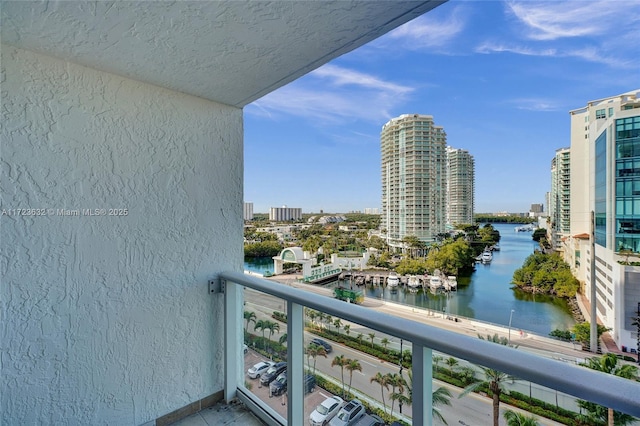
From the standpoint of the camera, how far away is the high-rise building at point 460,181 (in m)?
2.51

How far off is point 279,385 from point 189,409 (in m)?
0.72

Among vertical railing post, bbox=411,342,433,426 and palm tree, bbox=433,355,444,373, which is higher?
palm tree, bbox=433,355,444,373

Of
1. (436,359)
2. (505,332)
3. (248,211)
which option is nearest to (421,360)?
(436,359)

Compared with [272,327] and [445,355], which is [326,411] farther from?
[445,355]

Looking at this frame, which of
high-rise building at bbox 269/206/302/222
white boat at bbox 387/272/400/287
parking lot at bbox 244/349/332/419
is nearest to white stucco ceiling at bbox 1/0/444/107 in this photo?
high-rise building at bbox 269/206/302/222

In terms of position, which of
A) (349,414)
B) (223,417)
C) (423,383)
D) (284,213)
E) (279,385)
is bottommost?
(223,417)

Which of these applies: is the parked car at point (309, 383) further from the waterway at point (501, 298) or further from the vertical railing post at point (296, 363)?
the waterway at point (501, 298)

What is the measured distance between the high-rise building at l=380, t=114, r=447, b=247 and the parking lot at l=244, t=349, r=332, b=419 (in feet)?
4.20

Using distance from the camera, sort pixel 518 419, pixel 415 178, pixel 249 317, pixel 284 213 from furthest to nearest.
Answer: pixel 284 213
pixel 415 178
pixel 249 317
pixel 518 419

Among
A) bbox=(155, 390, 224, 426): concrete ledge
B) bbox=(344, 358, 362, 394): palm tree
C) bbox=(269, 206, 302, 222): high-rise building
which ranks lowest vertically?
bbox=(155, 390, 224, 426): concrete ledge

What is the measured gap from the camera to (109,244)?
1659 millimetres

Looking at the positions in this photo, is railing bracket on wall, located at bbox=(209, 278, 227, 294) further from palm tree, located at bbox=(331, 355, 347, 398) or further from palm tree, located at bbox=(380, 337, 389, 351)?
palm tree, located at bbox=(380, 337, 389, 351)

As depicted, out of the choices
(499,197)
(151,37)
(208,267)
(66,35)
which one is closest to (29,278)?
(208,267)

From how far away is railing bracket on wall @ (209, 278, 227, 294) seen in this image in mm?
2035
